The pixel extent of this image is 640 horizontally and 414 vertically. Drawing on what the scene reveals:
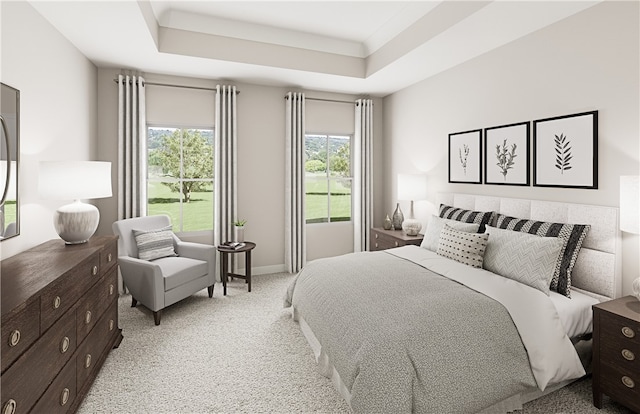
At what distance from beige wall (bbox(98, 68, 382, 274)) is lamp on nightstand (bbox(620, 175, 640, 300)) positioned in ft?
11.8

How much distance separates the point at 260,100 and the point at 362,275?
309 cm

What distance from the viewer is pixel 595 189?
8.58 ft

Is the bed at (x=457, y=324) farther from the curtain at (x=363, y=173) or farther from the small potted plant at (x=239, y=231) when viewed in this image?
the curtain at (x=363, y=173)

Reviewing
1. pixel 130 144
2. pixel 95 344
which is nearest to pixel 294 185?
pixel 130 144

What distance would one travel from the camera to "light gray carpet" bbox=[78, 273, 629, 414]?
2074 mm

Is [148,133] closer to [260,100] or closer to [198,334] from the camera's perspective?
[260,100]

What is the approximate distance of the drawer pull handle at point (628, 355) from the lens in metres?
1.86

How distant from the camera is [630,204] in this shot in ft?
6.66

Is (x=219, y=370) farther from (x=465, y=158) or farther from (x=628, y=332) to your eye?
(x=465, y=158)

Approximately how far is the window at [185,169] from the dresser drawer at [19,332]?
292cm

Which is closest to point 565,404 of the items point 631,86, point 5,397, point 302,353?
point 302,353

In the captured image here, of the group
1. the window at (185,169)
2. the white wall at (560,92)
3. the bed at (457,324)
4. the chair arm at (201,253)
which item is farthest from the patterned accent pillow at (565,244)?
the window at (185,169)

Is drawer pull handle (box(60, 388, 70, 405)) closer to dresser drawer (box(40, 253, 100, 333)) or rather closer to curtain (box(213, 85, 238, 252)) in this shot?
dresser drawer (box(40, 253, 100, 333))

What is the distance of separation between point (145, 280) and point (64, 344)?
1346mm
